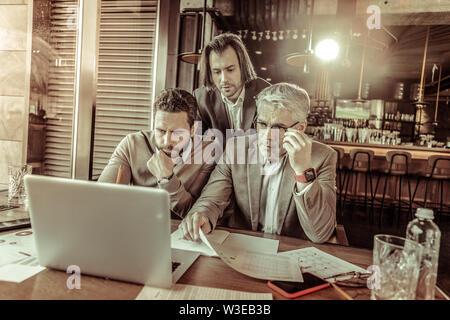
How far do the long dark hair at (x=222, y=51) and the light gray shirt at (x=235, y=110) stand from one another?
0.12 meters

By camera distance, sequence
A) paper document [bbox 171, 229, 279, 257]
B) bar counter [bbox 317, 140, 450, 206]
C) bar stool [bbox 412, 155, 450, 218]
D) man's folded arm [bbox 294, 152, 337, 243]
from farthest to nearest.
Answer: bar counter [bbox 317, 140, 450, 206]
bar stool [bbox 412, 155, 450, 218]
man's folded arm [bbox 294, 152, 337, 243]
paper document [bbox 171, 229, 279, 257]

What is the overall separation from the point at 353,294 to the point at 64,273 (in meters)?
0.75

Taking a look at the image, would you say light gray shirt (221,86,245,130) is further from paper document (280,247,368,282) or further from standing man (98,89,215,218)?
paper document (280,247,368,282)

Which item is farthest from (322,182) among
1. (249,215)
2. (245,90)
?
(245,90)

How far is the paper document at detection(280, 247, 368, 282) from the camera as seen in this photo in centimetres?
96

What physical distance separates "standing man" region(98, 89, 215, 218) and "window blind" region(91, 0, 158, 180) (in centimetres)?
93

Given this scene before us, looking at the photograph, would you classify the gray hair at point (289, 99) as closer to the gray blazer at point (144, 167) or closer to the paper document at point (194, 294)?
the gray blazer at point (144, 167)

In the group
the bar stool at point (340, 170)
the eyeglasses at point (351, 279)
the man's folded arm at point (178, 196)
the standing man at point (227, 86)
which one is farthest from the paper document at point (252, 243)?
the bar stool at point (340, 170)

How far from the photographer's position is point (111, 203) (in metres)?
0.71

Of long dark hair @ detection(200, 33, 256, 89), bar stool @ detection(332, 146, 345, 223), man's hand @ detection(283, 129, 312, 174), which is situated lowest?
bar stool @ detection(332, 146, 345, 223)

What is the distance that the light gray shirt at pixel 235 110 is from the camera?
7.64 ft

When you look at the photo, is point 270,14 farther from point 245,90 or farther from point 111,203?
point 111,203

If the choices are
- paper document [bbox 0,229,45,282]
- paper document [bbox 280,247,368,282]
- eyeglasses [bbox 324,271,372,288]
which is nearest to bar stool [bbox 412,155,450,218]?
paper document [bbox 280,247,368,282]

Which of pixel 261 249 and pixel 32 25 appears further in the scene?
pixel 32 25
